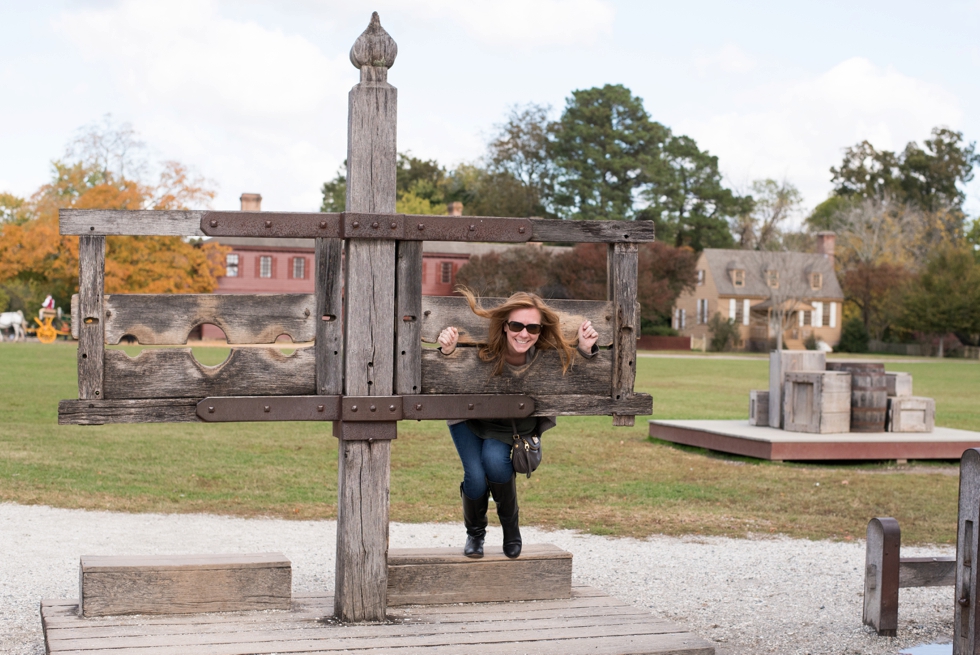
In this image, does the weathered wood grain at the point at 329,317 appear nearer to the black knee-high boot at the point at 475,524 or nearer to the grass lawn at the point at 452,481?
the black knee-high boot at the point at 475,524

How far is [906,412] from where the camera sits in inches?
580

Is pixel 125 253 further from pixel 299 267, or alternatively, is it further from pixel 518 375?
pixel 518 375

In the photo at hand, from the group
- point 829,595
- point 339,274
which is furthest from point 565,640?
point 829,595

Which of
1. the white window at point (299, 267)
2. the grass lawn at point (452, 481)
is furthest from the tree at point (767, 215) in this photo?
the grass lawn at point (452, 481)

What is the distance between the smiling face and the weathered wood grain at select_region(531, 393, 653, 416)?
25 centimetres

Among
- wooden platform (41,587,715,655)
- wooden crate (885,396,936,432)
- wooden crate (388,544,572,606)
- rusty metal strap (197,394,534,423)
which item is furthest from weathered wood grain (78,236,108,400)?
wooden crate (885,396,936,432)

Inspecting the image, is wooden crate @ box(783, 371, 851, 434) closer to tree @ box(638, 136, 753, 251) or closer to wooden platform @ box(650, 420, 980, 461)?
wooden platform @ box(650, 420, 980, 461)

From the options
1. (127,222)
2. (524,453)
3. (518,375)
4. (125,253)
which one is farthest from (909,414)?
(125,253)

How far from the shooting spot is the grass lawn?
32.7 ft

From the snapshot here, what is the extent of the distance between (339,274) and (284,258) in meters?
63.5

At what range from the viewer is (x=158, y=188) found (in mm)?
52125

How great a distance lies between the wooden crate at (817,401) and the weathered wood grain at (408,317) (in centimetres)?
1014

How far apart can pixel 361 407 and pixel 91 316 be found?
1254 mm

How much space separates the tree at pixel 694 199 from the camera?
76.8m
